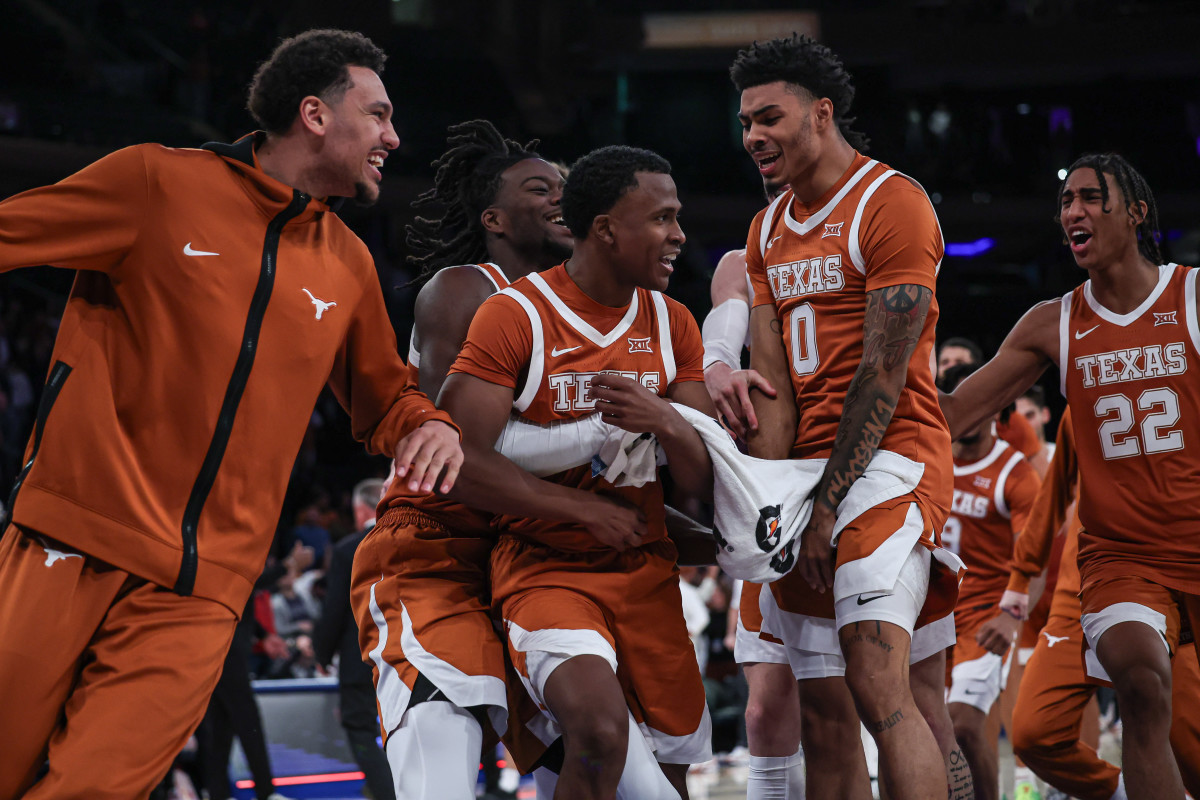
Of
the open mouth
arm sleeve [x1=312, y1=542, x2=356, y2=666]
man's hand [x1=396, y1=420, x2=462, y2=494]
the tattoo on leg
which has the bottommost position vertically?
arm sleeve [x1=312, y1=542, x2=356, y2=666]

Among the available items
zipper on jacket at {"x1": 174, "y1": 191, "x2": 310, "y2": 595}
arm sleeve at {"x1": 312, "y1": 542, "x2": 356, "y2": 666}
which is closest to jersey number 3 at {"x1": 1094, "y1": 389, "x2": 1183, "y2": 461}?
zipper on jacket at {"x1": 174, "y1": 191, "x2": 310, "y2": 595}

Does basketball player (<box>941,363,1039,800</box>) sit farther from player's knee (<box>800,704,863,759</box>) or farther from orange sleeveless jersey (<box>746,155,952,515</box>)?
orange sleeveless jersey (<box>746,155,952,515</box>)

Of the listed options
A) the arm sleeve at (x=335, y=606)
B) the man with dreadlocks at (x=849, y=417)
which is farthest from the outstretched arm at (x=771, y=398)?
the arm sleeve at (x=335, y=606)

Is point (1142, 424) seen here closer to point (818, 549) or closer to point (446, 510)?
point (818, 549)

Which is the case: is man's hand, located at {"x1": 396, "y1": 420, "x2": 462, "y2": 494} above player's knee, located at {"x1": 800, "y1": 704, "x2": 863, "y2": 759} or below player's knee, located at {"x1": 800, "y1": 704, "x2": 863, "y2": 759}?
above

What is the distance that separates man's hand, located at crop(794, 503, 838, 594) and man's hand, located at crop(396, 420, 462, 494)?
1.05m

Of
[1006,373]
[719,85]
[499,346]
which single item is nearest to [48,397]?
[499,346]

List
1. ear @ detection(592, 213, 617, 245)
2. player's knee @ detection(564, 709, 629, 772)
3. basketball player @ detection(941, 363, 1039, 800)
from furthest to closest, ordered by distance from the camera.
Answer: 1. basketball player @ detection(941, 363, 1039, 800)
2. ear @ detection(592, 213, 617, 245)
3. player's knee @ detection(564, 709, 629, 772)

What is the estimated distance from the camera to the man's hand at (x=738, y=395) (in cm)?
343

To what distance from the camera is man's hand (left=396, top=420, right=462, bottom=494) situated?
274 cm

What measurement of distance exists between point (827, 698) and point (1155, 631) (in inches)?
44.9

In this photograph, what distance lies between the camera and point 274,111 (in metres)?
2.93

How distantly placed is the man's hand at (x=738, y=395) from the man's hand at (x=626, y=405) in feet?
1.29

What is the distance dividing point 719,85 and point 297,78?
1689 cm
